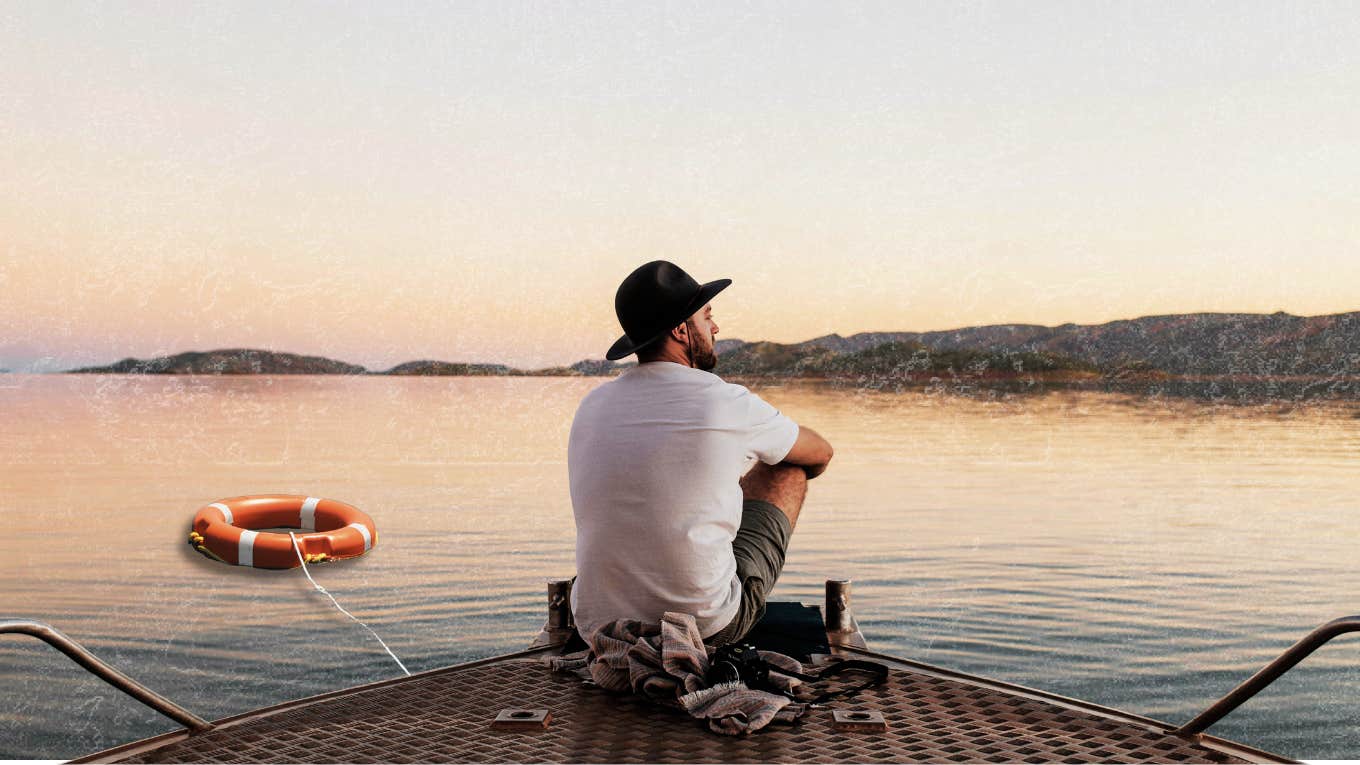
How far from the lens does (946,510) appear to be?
10.9m

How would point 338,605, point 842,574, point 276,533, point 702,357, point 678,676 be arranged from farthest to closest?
1. point 276,533
2. point 842,574
3. point 338,605
4. point 702,357
5. point 678,676

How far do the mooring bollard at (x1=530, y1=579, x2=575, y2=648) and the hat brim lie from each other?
3.31 feet

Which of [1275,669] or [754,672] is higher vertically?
[1275,669]

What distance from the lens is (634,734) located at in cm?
227

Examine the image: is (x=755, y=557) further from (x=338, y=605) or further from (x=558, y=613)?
(x=338, y=605)

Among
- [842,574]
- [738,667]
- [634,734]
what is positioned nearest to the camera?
[634,734]

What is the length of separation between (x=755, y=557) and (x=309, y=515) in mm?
6951

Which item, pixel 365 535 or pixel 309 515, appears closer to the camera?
pixel 365 535

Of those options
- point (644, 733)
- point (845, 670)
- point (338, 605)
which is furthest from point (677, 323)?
point (338, 605)

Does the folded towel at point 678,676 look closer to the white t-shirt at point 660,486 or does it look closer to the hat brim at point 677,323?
the white t-shirt at point 660,486

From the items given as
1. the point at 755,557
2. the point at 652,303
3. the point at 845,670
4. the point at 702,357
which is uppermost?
the point at 652,303

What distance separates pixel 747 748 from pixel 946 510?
918 centimetres

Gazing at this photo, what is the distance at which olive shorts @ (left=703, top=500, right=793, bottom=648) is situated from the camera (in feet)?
8.66

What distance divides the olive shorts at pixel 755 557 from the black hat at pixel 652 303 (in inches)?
21.5
